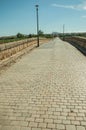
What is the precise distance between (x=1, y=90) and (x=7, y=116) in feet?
7.38

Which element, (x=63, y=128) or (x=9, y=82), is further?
(x=9, y=82)

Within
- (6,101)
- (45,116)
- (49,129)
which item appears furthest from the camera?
(6,101)

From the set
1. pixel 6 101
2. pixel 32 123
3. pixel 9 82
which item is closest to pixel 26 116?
pixel 32 123

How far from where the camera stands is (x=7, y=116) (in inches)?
182

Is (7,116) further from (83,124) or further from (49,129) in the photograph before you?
(83,124)

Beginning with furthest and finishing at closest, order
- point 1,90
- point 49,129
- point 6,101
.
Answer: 1. point 1,90
2. point 6,101
3. point 49,129

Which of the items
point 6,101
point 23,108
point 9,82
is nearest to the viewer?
point 23,108

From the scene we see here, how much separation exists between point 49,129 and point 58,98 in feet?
6.26

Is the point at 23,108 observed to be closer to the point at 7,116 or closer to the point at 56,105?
the point at 7,116

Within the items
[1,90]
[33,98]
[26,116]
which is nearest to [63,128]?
[26,116]

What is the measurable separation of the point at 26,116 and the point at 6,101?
4.21 feet

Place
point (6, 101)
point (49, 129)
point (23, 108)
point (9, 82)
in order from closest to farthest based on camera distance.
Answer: point (49, 129)
point (23, 108)
point (6, 101)
point (9, 82)

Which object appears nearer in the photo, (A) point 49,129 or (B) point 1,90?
(A) point 49,129

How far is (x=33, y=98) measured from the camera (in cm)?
584
